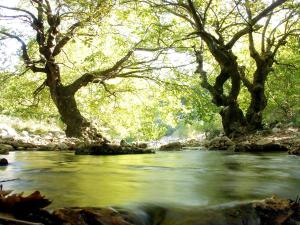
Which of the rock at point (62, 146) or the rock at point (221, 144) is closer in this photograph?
the rock at point (62, 146)

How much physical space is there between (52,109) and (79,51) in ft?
14.3

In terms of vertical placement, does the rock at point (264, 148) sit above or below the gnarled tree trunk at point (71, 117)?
below

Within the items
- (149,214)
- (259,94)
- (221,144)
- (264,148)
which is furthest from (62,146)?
(149,214)

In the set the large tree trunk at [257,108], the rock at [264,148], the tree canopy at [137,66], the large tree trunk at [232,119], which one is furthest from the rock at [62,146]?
the large tree trunk at [257,108]

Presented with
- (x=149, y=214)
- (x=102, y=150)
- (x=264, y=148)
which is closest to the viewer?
(x=149, y=214)

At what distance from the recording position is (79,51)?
74.4 ft

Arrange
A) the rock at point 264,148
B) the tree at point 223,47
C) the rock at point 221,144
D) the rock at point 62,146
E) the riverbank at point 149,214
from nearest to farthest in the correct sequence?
the riverbank at point 149,214 < the rock at point 264,148 < the rock at point 62,146 < the rock at point 221,144 < the tree at point 223,47

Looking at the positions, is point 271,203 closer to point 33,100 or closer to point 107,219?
point 107,219

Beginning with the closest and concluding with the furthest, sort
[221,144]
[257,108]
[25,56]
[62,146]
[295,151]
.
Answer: [295,151]
[62,146]
[221,144]
[25,56]
[257,108]

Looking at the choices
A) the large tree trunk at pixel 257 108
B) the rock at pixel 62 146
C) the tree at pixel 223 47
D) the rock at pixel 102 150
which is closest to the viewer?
the rock at pixel 102 150

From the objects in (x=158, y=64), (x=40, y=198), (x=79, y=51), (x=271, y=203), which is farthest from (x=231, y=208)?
(x=79, y=51)

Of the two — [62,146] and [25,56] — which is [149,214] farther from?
[25,56]

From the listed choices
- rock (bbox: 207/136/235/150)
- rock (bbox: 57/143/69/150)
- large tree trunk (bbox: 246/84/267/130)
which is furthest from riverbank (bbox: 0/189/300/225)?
large tree trunk (bbox: 246/84/267/130)

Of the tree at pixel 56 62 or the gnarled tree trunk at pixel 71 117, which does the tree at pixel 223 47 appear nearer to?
the tree at pixel 56 62
